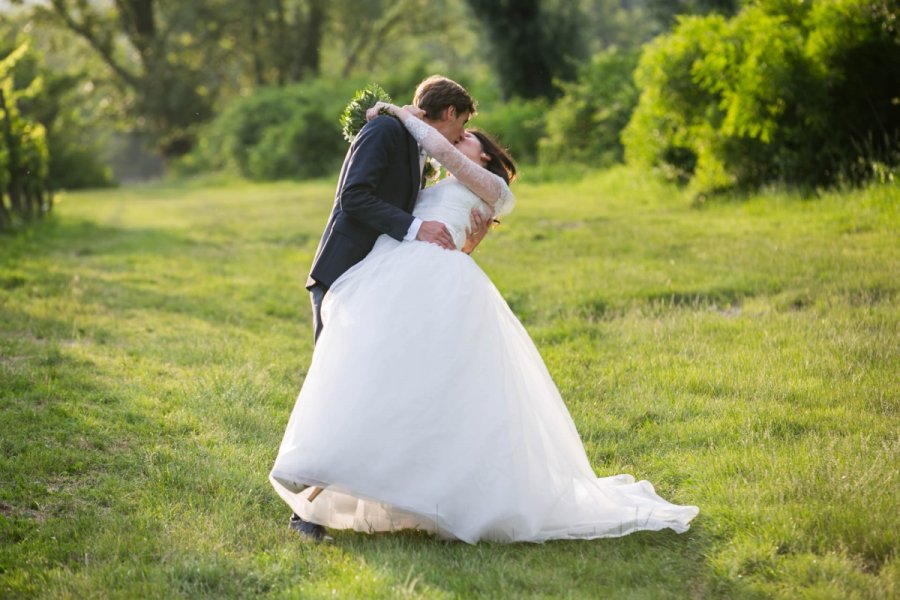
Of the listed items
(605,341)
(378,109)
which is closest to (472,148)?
(378,109)

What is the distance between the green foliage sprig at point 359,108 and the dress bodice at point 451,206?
1.71ft

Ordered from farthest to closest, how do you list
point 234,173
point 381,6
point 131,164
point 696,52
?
point 131,164 → point 381,6 → point 234,173 → point 696,52

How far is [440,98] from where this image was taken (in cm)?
486

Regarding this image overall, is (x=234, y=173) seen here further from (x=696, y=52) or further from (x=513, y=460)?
(x=513, y=460)

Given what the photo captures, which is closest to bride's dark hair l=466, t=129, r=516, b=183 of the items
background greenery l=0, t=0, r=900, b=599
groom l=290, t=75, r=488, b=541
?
groom l=290, t=75, r=488, b=541

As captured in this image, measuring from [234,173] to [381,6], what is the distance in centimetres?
1263

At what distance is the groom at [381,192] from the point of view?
15.3 feet

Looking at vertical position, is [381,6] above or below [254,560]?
above

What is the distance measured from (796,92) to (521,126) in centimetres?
1330

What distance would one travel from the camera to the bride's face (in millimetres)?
5031

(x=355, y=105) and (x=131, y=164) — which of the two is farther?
(x=131, y=164)

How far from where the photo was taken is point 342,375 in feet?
14.2

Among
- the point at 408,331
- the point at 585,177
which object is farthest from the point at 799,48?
the point at 408,331

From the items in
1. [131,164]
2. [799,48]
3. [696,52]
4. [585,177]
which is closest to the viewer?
[799,48]
